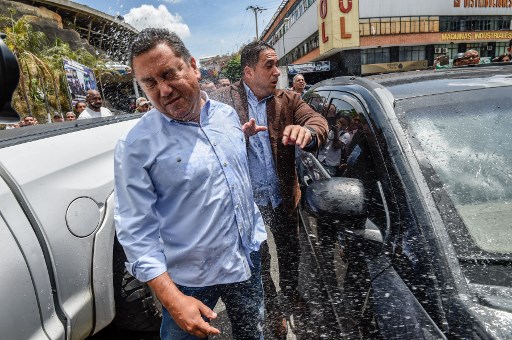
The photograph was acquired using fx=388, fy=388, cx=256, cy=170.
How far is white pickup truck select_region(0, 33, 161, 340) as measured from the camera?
145 cm

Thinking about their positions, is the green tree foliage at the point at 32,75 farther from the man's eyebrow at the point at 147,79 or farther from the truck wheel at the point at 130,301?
the man's eyebrow at the point at 147,79

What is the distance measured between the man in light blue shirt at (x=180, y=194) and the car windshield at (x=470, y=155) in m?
0.80

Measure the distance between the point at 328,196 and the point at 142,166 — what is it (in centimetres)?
79

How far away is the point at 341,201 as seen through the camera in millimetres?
1664

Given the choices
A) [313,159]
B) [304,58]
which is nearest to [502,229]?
[313,159]

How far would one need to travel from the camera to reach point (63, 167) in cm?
191

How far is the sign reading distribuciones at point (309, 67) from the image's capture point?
40.1 meters

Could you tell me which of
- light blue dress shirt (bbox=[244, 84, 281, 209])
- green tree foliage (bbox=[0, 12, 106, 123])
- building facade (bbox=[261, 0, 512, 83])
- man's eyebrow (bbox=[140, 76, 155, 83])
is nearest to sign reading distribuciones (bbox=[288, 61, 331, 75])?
building facade (bbox=[261, 0, 512, 83])

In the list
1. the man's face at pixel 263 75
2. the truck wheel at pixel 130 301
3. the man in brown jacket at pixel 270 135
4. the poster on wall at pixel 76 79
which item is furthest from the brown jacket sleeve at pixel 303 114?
the poster on wall at pixel 76 79

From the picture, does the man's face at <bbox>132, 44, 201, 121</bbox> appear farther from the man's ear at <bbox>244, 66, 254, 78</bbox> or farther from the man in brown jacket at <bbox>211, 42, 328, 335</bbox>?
the man's ear at <bbox>244, 66, 254, 78</bbox>

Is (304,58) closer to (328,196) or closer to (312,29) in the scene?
(312,29)

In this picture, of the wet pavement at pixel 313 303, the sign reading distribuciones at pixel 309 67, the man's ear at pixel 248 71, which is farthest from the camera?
the sign reading distribuciones at pixel 309 67

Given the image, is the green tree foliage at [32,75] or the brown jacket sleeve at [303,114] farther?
the green tree foliage at [32,75]

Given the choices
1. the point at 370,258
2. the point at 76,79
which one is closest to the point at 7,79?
the point at 370,258
